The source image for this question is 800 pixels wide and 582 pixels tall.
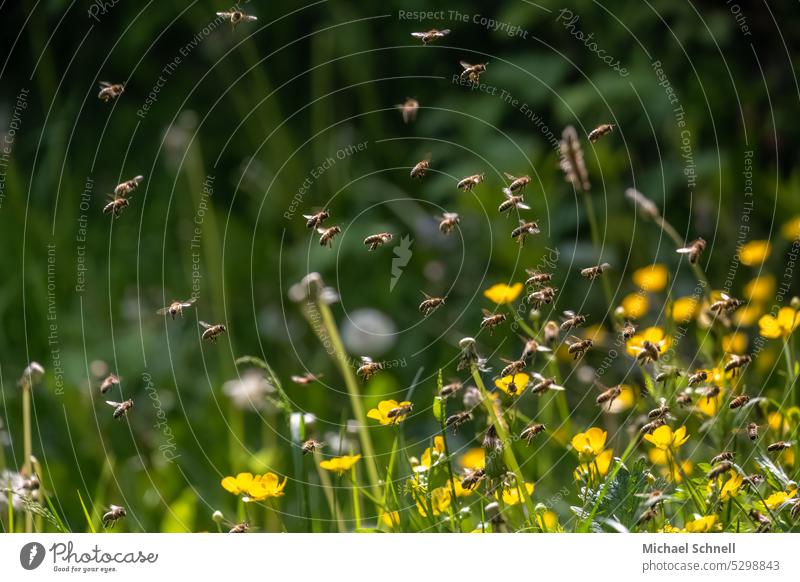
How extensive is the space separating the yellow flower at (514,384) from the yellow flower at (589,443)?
3.1 inches

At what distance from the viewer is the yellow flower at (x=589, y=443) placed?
1.13 m

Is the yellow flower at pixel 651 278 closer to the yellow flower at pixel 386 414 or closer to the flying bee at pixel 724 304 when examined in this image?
the flying bee at pixel 724 304

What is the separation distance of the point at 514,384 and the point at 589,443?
0.36ft

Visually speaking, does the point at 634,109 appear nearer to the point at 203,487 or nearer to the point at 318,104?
the point at 318,104

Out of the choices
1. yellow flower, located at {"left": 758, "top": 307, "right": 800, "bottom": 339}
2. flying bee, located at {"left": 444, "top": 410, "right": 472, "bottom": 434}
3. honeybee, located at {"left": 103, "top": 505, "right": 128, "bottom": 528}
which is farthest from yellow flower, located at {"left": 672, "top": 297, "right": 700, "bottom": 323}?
honeybee, located at {"left": 103, "top": 505, "right": 128, "bottom": 528}

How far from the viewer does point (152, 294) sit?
2.73 metres

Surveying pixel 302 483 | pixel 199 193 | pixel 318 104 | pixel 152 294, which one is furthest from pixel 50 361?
pixel 302 483

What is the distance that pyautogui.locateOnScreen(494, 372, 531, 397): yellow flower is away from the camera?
43.9 inches

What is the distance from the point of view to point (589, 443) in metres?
1.15
